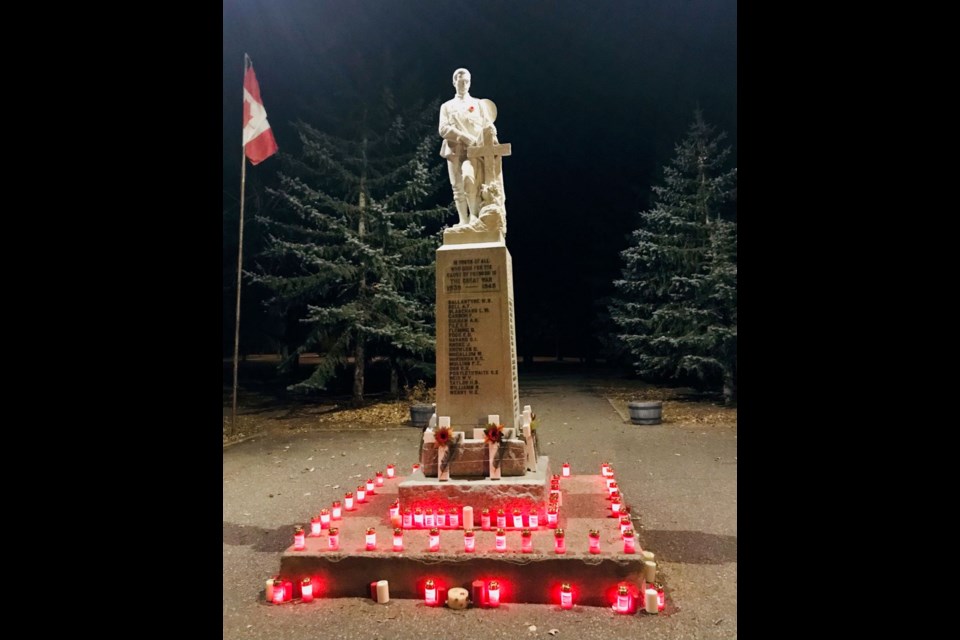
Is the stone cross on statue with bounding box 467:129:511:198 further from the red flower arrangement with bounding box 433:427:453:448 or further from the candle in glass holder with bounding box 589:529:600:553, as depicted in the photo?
the candle in glass holder with bounding box 589:529:600:553

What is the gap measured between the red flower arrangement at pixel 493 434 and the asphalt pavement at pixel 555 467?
1.54 meters

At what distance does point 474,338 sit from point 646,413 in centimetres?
800

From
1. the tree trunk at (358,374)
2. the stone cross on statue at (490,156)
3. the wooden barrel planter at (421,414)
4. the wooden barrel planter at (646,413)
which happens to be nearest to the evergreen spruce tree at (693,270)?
the wooden barrel planter at (646,413)

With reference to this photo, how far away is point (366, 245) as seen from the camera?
14.0 metres

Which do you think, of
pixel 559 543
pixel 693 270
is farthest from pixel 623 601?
pixel 693 270

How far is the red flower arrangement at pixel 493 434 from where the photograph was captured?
5.15 meters

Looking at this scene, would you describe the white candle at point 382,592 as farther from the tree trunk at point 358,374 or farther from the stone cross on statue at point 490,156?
the tree trunk at point 358,374

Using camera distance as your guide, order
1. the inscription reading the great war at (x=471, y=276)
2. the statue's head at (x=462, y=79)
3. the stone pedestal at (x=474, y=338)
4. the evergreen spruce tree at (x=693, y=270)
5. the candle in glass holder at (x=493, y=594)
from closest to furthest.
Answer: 1. the candle in glass holder at (x=493, y=594)
2. the stone pedestal at (x=474, y=338)
3. the inscription reading the great war at (x=471, y=276)
4. the statue's head at (x=462, y=79)
5. the evergreen spruce tree at (x=693, y=270)

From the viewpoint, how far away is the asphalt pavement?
3.68m

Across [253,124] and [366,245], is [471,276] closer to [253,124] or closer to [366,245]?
[253,124]

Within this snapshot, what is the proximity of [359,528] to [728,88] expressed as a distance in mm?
21032

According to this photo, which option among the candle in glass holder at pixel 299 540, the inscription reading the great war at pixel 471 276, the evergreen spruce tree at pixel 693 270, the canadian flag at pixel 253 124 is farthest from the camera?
the evergreen spruce tree at pixel 693 270

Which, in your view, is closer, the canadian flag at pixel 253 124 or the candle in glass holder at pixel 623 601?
the candle in glass holder at pixel 623 601

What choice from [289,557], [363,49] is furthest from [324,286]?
[289,557]
